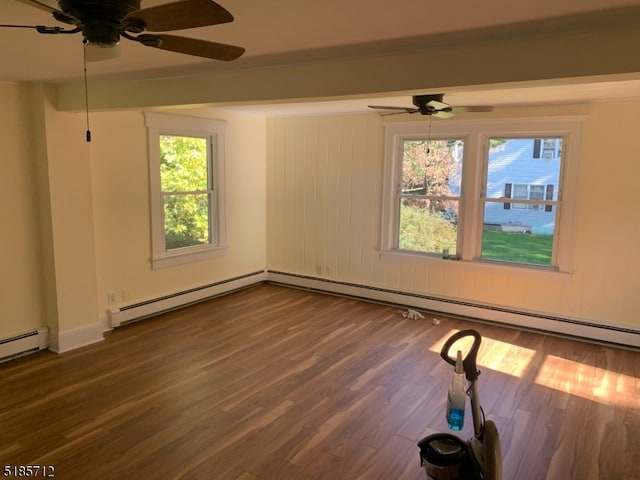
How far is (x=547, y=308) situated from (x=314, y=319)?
2.51 m

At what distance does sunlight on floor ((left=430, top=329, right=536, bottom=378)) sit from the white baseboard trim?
3.22 m

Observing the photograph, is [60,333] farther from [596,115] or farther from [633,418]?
[596,115]

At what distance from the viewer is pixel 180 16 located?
1.52 m

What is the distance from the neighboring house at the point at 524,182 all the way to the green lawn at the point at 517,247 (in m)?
0.08

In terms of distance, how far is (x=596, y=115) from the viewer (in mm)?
4578

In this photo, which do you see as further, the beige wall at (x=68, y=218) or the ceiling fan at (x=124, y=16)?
the beige wall at (x=68, y=218)

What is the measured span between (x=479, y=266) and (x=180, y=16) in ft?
14.7

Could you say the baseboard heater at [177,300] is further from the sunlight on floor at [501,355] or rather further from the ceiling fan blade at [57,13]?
the ceiling fan blade at [57,13]

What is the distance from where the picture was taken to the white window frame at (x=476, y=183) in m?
4.77

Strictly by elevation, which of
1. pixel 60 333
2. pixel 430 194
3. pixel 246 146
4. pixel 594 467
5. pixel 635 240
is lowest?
pixel 594 467

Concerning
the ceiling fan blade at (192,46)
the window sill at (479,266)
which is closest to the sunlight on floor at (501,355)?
the window sill at (479,266)

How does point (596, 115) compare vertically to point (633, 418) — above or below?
above

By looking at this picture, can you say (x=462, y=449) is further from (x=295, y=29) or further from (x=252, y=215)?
(x=252, y=215)

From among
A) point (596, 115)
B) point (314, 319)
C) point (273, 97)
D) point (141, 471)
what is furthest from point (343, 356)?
point (596, 115)
